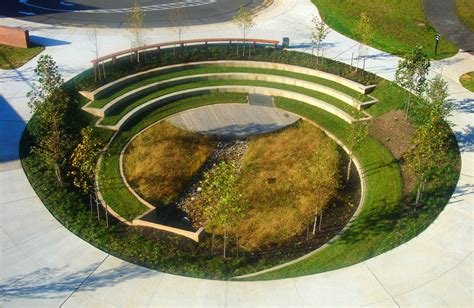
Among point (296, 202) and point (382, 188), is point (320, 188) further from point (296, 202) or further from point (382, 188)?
Result: point (382, 188)

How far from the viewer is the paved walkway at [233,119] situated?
2866cm

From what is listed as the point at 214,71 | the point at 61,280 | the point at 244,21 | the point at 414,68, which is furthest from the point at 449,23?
the point at 61,280

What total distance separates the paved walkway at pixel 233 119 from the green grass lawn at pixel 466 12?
1874 cm

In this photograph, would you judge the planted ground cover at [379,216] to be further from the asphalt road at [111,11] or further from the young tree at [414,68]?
the asphalt road at [111,11]

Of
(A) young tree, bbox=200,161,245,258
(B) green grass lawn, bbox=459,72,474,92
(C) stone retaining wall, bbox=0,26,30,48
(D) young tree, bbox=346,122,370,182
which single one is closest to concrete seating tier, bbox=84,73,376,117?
(D) young tree, bbox=346,122,370,182

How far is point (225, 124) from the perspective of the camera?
29203 millimetres

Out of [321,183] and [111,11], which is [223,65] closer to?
[111,11]

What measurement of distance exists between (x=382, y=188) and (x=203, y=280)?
9756mm

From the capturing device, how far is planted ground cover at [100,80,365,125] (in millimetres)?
28781

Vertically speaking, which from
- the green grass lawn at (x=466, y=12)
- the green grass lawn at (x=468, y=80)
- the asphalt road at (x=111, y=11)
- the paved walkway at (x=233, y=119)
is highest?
the green grass lawn at (x=466, y=12)

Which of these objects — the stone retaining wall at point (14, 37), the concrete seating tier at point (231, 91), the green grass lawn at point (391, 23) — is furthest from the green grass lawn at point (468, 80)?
the stone retaining wall at point (14, 37)

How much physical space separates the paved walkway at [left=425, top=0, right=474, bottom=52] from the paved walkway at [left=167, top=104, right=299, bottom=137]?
15192 mm

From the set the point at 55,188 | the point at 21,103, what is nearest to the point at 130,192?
the point at 55,188

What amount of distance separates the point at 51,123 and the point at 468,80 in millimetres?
23916
